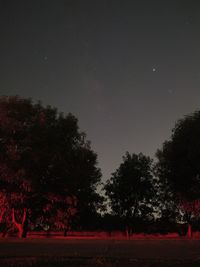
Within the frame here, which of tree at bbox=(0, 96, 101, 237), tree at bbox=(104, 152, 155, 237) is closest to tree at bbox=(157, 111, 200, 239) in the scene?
tree at bbox=(0, 96, 101, 237)

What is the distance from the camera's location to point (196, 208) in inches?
1832

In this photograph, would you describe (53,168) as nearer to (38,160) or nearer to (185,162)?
(38,160)

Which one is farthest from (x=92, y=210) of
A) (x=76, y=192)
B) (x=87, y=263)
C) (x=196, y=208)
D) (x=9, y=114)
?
(x=87, y=263)

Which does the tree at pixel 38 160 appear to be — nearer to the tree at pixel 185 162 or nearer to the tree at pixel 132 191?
the tree at pixel 185 162

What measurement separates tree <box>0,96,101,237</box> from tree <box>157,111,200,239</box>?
8607mm

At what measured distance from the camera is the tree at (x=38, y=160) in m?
40.7

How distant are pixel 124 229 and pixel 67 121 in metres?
29.5

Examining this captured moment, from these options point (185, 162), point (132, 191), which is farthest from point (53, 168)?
point (132, 191)

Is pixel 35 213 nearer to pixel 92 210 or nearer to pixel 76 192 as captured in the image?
pixel 76 192

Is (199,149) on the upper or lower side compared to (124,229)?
upper

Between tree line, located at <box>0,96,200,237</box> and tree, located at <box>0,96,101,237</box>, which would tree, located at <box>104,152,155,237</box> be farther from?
tree, located at <box>0,96,101,237</box>

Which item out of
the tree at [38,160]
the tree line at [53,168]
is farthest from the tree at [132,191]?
the tree at [38,160]

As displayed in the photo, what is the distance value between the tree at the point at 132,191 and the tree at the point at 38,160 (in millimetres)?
28781

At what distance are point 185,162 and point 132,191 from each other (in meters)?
31.2
